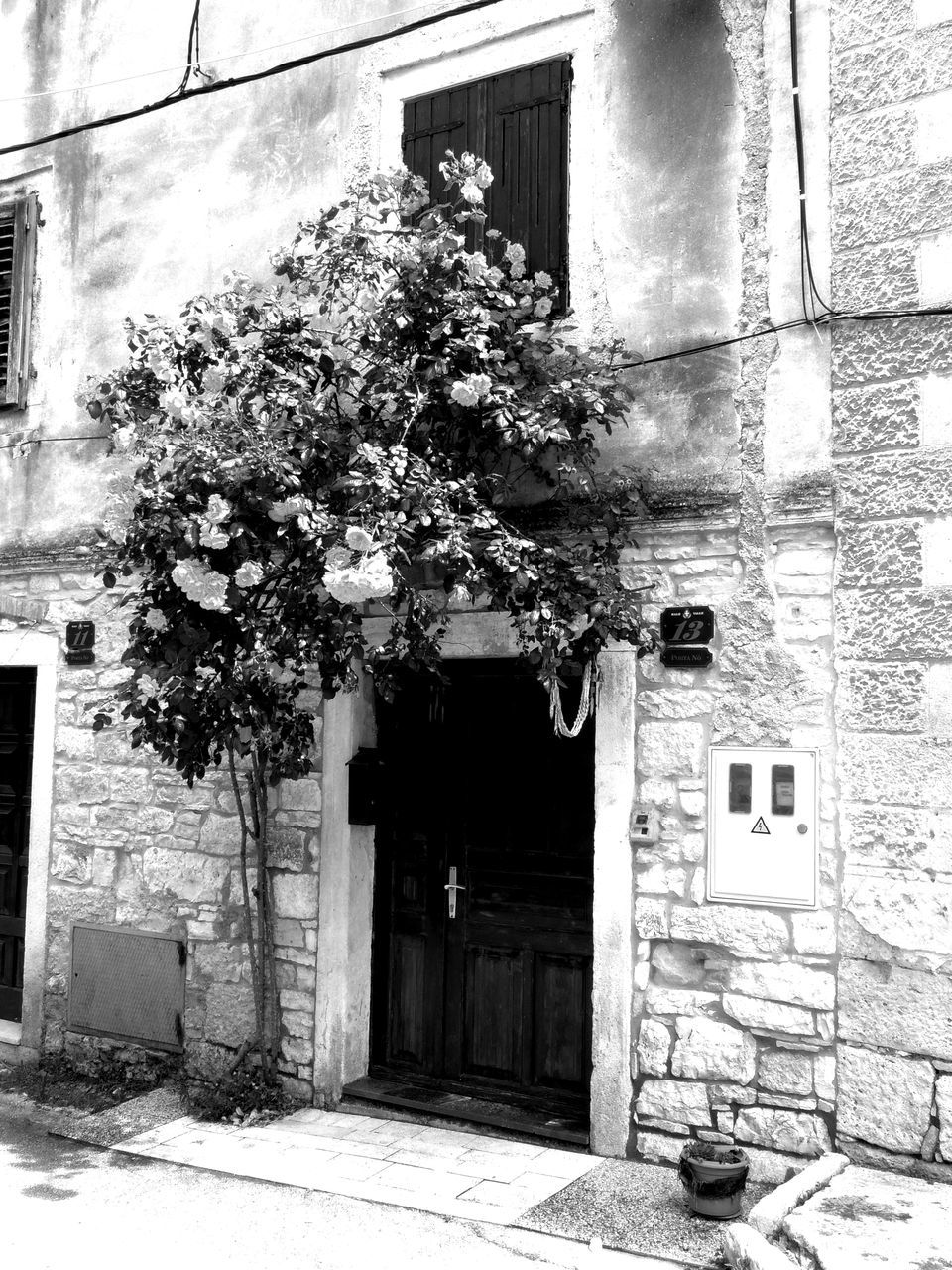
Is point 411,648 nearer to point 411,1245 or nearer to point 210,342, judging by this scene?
point 210,342

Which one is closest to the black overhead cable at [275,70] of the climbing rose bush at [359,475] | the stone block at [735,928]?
the climbing rose bush at [359,475]

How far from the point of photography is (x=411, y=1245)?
433 cm

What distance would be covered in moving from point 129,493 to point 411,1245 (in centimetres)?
306

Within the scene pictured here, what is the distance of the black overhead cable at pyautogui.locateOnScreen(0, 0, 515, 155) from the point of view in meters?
5.69

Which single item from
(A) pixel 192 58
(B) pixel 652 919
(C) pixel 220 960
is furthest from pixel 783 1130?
(A) pixel 192 58

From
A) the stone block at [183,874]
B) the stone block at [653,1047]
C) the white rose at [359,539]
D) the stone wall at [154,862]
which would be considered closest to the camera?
the white rose at [359,539]

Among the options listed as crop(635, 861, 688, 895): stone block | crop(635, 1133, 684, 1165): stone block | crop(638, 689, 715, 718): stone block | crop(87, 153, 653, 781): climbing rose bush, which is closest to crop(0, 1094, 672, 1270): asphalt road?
crop(635, 1133, 684, 1165): stone block

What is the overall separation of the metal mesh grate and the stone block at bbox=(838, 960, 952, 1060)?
11.3ft

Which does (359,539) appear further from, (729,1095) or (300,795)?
(729,1095)

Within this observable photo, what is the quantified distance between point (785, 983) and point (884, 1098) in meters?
0.53

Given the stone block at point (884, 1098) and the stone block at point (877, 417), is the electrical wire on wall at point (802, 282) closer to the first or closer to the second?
the stone block at point (877, 417)

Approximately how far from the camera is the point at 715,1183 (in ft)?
14.4

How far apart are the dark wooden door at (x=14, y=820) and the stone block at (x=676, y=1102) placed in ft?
13.2

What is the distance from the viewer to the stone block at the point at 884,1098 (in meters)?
4.45
